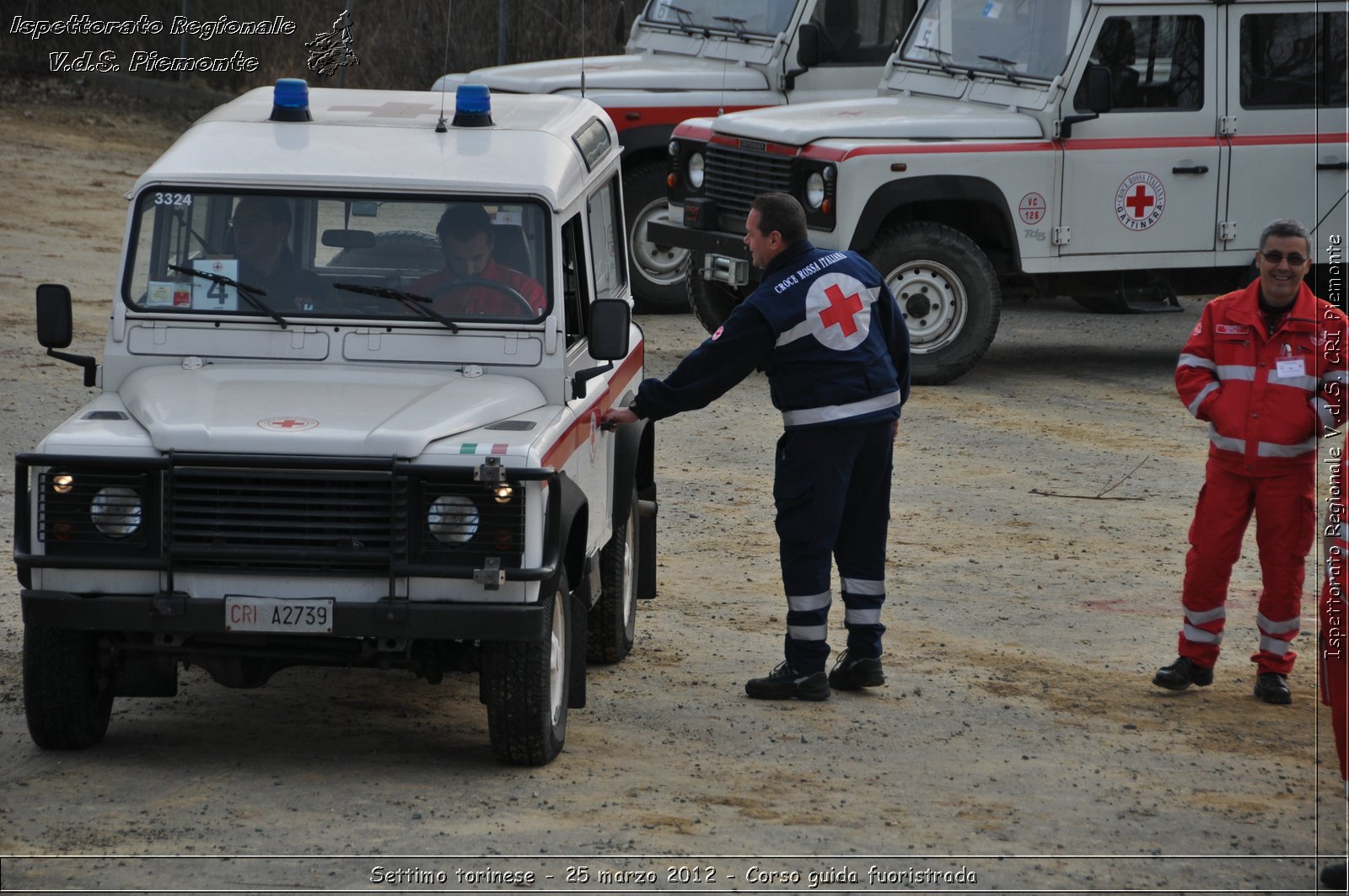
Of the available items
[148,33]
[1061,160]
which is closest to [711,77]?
[1061,160]

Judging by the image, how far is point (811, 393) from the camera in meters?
6.74

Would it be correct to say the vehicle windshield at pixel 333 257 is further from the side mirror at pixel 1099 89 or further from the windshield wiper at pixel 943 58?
the windshield wiper at pixel 943 58

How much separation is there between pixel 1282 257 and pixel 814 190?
640cm

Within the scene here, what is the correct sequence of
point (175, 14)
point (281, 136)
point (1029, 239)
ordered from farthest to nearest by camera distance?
1. point (175, 14)
2. point (1029, 239)
3. point (281, 136)

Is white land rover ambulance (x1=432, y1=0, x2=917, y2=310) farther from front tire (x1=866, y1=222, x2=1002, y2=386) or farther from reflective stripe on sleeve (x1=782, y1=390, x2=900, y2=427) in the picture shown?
reflective stripe on sleeve (x1=782, y1=390, x2=900, y2=427)

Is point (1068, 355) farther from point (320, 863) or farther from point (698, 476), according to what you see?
point (320, 863)

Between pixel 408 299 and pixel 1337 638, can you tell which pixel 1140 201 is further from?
pixel 1337 638

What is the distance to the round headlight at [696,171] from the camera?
556 inches

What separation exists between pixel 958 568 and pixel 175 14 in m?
20.8

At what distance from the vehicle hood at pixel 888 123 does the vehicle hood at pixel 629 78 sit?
1.66 m

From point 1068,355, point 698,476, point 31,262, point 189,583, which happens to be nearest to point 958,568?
point 698,476

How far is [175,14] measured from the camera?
26797 millimetres

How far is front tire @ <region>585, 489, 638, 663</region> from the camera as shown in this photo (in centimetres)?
723

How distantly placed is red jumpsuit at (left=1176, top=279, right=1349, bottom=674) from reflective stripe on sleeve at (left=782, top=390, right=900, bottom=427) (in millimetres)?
1163
